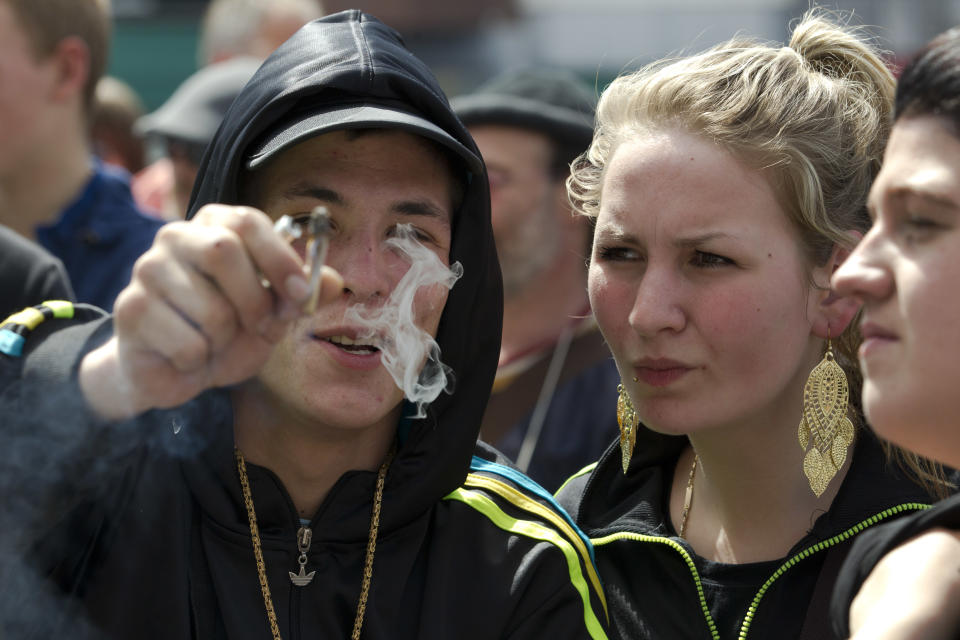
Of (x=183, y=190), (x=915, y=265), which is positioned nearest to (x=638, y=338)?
(x=915, y=265)

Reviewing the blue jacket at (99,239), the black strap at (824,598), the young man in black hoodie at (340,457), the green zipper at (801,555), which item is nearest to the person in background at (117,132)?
the blue jacket at (99,239)

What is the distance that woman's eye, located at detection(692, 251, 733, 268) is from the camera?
95.9 inches

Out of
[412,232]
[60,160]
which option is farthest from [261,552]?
[60,160]

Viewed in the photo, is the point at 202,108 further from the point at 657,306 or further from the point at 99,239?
the point at 657,306

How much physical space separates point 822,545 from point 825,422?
27 cm

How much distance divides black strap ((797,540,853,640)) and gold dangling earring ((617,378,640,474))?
0.56 meters

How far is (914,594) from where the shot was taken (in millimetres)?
1443

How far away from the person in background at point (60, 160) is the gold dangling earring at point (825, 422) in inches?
96.6

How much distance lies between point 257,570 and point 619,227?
1.05m

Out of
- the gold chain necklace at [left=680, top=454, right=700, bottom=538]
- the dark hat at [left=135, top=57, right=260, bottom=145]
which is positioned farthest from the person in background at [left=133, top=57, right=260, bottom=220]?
the gold chain necklace at [left=680, top=454, right=700, bottom=538]

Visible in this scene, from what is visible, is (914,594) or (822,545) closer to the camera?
(914,594)

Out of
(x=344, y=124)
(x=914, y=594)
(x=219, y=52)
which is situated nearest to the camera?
(x=914, y=594)

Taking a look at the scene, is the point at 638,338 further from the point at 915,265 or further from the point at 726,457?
the point at 915,265

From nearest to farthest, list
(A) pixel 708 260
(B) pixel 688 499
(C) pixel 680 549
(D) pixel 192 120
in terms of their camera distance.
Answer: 1. (A) pixel 708 260
2. (C) pixel 680 549
3. (B) pixel 688 499
4. (D) pixel 192 120
